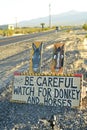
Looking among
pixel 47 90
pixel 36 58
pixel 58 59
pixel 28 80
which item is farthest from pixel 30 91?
pixel 58 59

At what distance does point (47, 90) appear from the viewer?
1167 cm

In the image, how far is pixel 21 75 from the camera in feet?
40.5

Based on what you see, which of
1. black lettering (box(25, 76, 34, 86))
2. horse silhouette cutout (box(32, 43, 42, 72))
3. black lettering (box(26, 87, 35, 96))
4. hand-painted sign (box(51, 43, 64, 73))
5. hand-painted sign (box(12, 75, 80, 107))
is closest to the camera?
hand-painted sign (box(12, 75, 80, 107))

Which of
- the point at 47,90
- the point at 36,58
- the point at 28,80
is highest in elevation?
the point at 36,58

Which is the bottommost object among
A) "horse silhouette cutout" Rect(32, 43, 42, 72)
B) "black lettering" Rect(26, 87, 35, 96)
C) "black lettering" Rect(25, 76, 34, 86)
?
"black lettering" Rect(26, 87, 35, 96)

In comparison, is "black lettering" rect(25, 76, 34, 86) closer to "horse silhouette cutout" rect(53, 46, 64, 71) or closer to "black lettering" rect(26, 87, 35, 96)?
"black lettering" rect(26, 87, 35, 96)

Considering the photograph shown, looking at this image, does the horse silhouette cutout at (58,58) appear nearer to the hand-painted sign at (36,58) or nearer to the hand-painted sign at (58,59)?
the hand-painted sign at (58,59)

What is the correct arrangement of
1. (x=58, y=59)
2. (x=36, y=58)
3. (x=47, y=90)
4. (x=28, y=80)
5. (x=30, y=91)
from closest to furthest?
(x=47, y=90), (x=30, y=91), (x=28, y=80), (x=58, y=59), (x=36, y=58)

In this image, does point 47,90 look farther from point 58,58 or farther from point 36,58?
point 36,58

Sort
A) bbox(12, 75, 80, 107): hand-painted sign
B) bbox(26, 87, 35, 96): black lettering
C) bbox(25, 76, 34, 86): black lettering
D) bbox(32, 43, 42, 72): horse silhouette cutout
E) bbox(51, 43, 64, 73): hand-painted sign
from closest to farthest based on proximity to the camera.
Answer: bbox(12, 75, 80, 107): hand-painted sign < bbox(26, 87, 35, 96): black lettering < bbox(25, 76, 34, 86): black lettering < bbox(51, 43, 64, 73): hand-painted sign < bbox(32, 43, 42, 72): horse silhouette cutout

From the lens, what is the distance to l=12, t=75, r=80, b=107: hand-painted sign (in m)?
11.2

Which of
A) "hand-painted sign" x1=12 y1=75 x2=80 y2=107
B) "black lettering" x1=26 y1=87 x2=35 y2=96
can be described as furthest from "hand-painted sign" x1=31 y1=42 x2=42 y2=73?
"black lettering" x1=26 y1=87 x2=35 y2=96

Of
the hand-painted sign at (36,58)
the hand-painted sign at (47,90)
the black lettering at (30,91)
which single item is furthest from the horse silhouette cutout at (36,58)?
the black lettering at (30,91)

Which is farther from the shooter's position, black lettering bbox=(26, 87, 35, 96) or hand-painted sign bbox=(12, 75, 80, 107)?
black lettering bbox=(26, 87, 35, 96)
